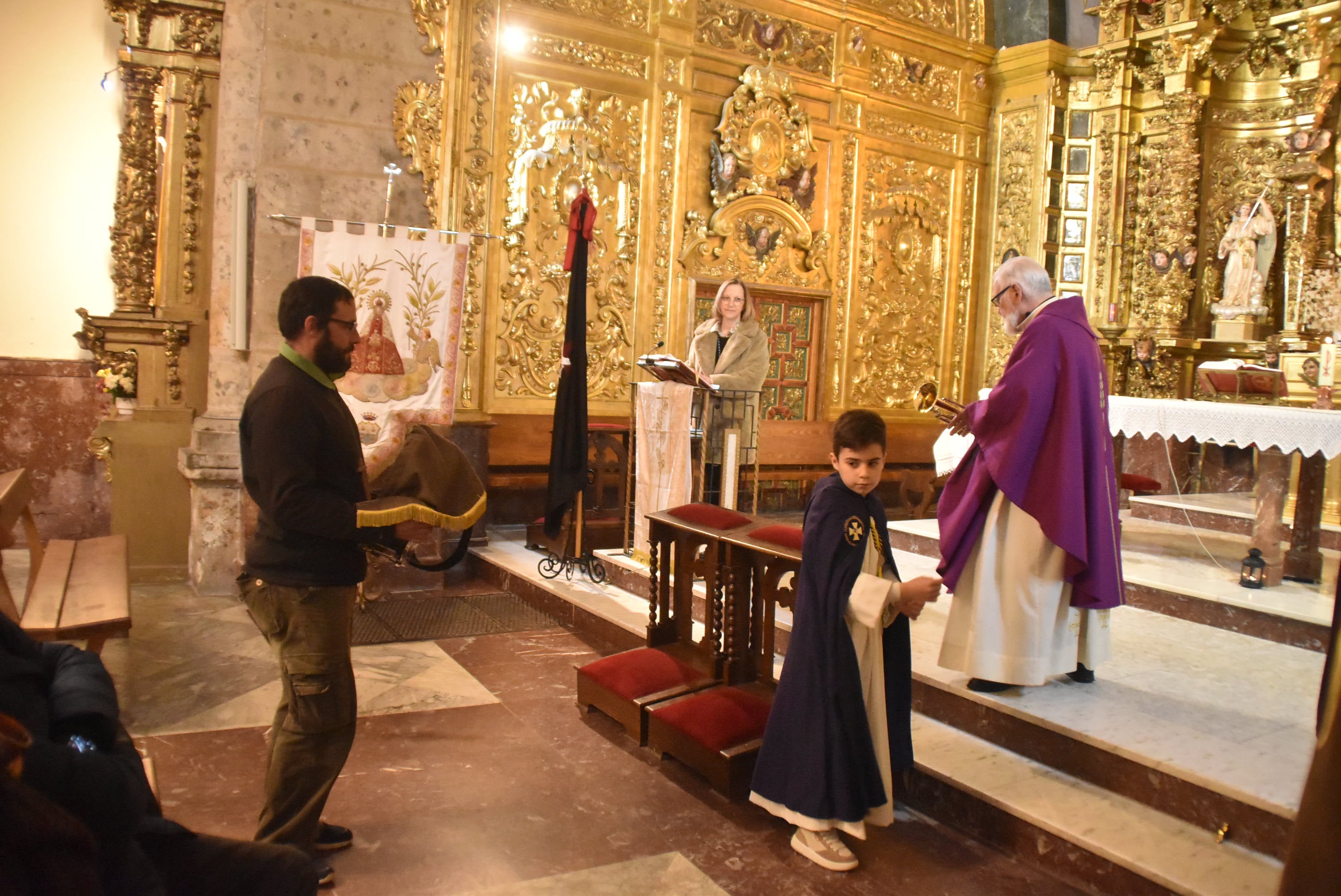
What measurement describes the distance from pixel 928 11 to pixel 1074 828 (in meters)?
9.05

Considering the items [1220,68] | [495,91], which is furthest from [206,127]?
[1220,68]

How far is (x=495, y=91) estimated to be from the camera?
7.57 meters

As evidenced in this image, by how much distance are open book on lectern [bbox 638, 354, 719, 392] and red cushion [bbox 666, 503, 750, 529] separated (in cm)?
148

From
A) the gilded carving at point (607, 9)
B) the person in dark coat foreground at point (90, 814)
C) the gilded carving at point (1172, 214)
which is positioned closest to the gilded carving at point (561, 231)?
the gilded carving at point (607, 9)

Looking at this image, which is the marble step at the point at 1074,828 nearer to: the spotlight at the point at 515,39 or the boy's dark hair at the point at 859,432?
the boy's dark hair at the point at 859,432

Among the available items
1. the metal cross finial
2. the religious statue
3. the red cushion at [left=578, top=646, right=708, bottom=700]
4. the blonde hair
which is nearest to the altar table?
the blonde hair

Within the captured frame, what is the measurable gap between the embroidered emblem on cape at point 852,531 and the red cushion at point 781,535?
2.27 feet

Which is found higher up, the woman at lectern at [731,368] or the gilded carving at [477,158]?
the gilded carving at [477,158]

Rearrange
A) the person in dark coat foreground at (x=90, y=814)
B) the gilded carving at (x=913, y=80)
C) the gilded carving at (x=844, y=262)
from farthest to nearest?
the gilded carving at (x=913, y=80) < the gilded carving at (x=844, y=262) < the person in dark coat foreground at (x=90, y=814)

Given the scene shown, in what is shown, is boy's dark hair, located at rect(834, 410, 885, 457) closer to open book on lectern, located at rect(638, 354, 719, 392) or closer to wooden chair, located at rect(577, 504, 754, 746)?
wooden chair, located at rect(577, 504, 754, 746)

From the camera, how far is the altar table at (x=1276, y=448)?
512 centimetres

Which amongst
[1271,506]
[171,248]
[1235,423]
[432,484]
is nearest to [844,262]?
[1235,423]

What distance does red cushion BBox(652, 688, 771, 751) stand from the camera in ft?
11.6

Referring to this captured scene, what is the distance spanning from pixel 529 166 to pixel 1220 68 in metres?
6.53
